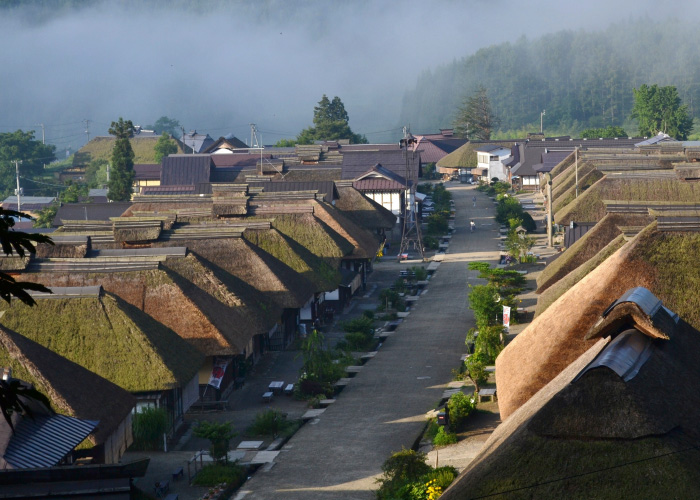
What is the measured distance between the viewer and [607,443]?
1253 centimetres

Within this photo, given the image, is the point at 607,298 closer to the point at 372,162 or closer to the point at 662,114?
the point at 372,162

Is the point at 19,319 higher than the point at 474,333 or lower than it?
higher

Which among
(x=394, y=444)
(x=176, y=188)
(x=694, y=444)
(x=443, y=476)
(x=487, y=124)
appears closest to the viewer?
(x=694, y=444)

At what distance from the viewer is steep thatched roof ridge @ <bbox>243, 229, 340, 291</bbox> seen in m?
40.5

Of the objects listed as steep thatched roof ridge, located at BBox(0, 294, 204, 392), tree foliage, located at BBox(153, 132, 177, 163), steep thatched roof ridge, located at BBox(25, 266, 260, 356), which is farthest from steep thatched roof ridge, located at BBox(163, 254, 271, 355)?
tree foliage, located at BBox(153, 132, 177, 163)

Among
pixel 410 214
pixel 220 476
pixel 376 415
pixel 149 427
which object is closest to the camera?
pixel 220 476

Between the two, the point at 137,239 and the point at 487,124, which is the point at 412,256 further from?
the point at 487,124

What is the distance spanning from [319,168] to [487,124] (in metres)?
73.4

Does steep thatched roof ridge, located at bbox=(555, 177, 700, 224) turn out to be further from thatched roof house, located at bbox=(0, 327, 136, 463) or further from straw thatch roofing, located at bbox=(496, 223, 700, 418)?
thatched roof house, located at bbox=(0, 327, 136, 463)

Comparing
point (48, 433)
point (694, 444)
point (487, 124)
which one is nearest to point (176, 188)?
point (48, 433)

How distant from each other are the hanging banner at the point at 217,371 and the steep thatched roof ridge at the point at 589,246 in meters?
10.6

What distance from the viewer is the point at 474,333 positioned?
3741 centimetres

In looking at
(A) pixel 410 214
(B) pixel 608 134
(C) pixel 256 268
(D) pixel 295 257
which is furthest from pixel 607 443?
(B) pixel 608 134

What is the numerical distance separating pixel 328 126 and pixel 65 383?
99.2 metres
